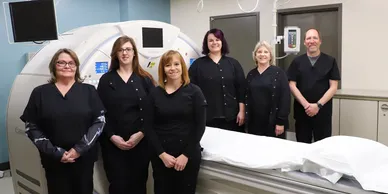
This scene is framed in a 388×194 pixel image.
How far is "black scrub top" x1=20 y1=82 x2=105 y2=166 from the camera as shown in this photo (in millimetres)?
1884

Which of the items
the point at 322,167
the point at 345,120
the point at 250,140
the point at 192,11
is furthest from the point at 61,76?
the point at 192,11

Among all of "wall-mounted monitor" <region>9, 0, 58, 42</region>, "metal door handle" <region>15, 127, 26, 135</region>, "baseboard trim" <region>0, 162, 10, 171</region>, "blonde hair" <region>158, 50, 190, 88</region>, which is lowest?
"baseboard trim" <region>0, 162, 10, 171</region>

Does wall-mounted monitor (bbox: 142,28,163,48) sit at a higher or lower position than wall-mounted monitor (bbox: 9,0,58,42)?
lower

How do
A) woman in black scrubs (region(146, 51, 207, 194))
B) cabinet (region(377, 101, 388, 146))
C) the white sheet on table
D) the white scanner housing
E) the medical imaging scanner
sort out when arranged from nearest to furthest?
1. the white sheet on table
2. the medical imaging scanner
3. woman in black scrubs (region(146, 51, 207, 194))
4. the white scanner housing
5. cabinet (region(377, 101, 388, 146))

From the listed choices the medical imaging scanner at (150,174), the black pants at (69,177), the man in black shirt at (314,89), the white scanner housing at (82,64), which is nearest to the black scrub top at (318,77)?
the man in black shirt at (314,89)

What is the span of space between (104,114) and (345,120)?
239 cm

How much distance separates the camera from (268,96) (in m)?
2.54

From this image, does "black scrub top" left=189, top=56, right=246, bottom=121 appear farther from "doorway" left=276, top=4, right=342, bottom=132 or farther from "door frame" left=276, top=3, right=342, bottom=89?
"door frame" left=276, top=3, right=342, bottom=89

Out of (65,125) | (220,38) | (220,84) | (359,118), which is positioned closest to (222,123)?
(220,84)

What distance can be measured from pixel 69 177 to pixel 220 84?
1226 millimetres

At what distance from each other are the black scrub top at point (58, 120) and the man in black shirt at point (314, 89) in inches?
68.4

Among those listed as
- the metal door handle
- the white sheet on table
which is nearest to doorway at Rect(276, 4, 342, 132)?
the white sheet on table

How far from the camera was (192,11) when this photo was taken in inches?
203

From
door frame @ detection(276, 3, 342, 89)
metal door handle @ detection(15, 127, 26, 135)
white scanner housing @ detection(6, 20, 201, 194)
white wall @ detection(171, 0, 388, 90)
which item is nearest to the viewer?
white scanner housing @ detection(6, 20, 201, 194)
